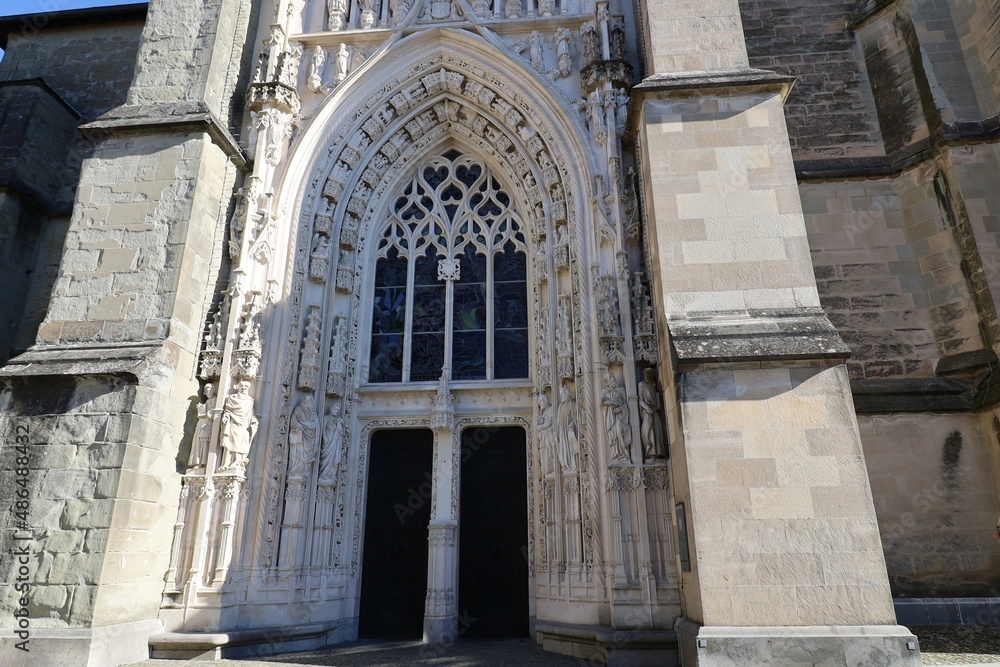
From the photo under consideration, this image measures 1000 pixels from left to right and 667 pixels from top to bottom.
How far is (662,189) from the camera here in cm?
675

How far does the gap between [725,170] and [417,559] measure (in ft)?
19.8

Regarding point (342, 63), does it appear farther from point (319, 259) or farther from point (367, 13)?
point (319, 259)

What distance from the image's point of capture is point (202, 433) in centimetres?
757

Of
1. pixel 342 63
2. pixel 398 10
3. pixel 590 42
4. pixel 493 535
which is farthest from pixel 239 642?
pixel 398 10

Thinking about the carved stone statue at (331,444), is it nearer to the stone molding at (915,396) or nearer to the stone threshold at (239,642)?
the stone threshold at (239,642)

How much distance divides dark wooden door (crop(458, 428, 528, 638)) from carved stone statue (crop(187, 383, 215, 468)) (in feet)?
10.5

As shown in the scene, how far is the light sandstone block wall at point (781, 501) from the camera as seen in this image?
5109 mm

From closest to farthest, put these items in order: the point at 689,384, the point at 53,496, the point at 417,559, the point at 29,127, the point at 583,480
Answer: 1. the point at 689,384
2. the point at 53,496
3. the point at 583,480
4. the point at 417,559
5. the point at 29,127

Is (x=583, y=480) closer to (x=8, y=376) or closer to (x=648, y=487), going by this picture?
(x=648, y=487)

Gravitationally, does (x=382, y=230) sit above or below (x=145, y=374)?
above

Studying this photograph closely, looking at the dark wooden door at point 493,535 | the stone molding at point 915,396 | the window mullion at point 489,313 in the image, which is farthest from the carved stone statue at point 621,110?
the stone molding at point 915,396

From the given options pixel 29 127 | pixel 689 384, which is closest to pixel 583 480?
pixel 689 384

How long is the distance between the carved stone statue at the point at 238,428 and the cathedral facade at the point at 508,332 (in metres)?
0.04

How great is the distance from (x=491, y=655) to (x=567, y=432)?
2.56 meters
